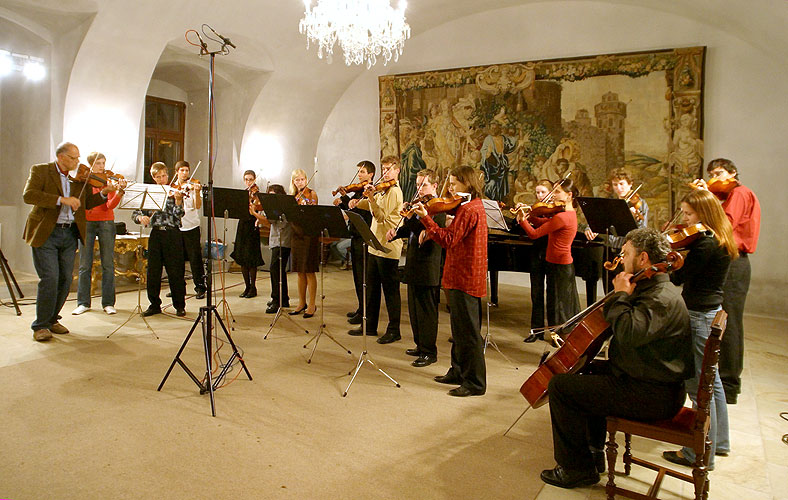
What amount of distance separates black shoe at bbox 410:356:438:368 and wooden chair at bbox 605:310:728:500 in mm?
2252

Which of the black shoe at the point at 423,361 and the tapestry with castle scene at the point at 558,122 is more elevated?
the tapestry with castle scene at the point at 558,122

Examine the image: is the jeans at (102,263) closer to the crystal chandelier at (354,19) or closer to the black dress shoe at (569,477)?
the crystal chandelier at (354,19)

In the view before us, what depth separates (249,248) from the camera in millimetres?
7562

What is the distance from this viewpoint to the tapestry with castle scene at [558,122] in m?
8.05

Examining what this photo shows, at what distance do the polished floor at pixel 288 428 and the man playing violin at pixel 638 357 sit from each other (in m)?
0.51

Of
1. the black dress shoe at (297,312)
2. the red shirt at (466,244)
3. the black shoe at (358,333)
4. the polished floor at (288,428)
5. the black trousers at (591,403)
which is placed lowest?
the polished floor at (288,428)

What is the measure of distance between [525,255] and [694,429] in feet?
12.5

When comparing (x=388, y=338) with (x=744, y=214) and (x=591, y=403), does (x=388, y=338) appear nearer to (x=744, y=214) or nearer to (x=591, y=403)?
(x=591, y=403)

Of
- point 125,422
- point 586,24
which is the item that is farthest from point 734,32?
point 125,422

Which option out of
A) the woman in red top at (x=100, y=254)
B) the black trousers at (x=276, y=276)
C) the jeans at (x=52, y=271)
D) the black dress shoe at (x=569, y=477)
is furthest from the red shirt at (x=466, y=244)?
the woman in red top at (x=100, y=254)

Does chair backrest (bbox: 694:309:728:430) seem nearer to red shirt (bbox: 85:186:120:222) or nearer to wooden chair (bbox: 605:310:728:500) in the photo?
wooden chair (bbox: 605:310:728:500)

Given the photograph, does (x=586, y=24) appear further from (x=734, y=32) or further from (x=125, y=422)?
(x=125, y=422)

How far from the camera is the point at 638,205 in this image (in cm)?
602

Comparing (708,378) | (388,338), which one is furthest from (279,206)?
(708,378)
